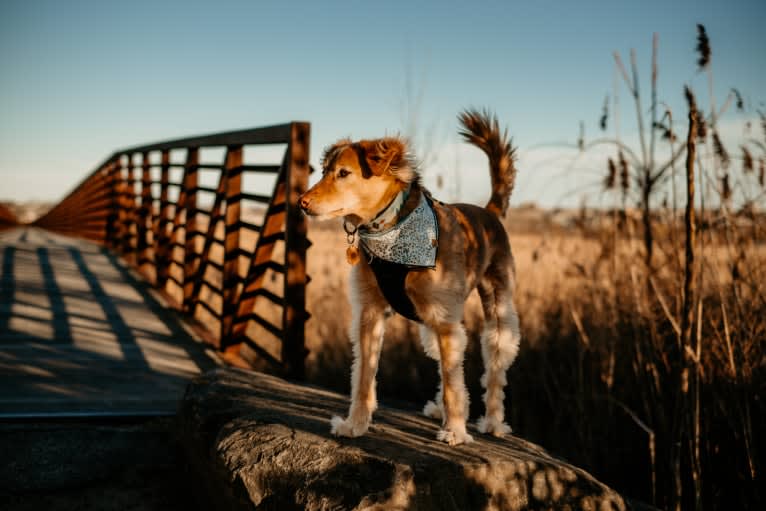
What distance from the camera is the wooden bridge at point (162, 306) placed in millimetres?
4348

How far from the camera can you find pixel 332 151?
282 cm

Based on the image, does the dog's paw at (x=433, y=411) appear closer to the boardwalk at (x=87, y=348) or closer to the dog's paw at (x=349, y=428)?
the dog's paw at (x=349, y=428)

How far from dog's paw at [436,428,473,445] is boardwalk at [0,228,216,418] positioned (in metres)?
2.02

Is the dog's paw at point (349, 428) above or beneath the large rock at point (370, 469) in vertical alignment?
above

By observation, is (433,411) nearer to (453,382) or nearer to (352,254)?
(453,382)

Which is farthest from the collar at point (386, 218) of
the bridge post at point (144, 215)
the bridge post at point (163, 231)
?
the bridge post at point (144, 215)

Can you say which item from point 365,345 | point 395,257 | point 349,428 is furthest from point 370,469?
point 395,257

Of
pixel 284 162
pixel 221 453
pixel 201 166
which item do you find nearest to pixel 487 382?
pixel 221 453

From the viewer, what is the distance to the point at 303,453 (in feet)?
8.69

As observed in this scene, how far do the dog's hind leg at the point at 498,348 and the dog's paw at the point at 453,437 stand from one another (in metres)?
0.42

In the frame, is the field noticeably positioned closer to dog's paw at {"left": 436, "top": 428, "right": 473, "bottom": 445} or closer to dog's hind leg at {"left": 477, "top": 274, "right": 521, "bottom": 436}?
dog's hind leg at {"left": 477, "top": 274, "right": 521, "bottom": 436}

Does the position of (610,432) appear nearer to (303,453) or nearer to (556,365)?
(556,365)

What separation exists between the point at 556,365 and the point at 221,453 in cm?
316

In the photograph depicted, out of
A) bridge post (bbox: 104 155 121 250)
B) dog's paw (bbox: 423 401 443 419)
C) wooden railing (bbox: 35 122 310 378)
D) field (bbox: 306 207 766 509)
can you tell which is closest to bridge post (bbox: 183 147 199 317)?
wooden railing (bbox: 35 122 310 378)
